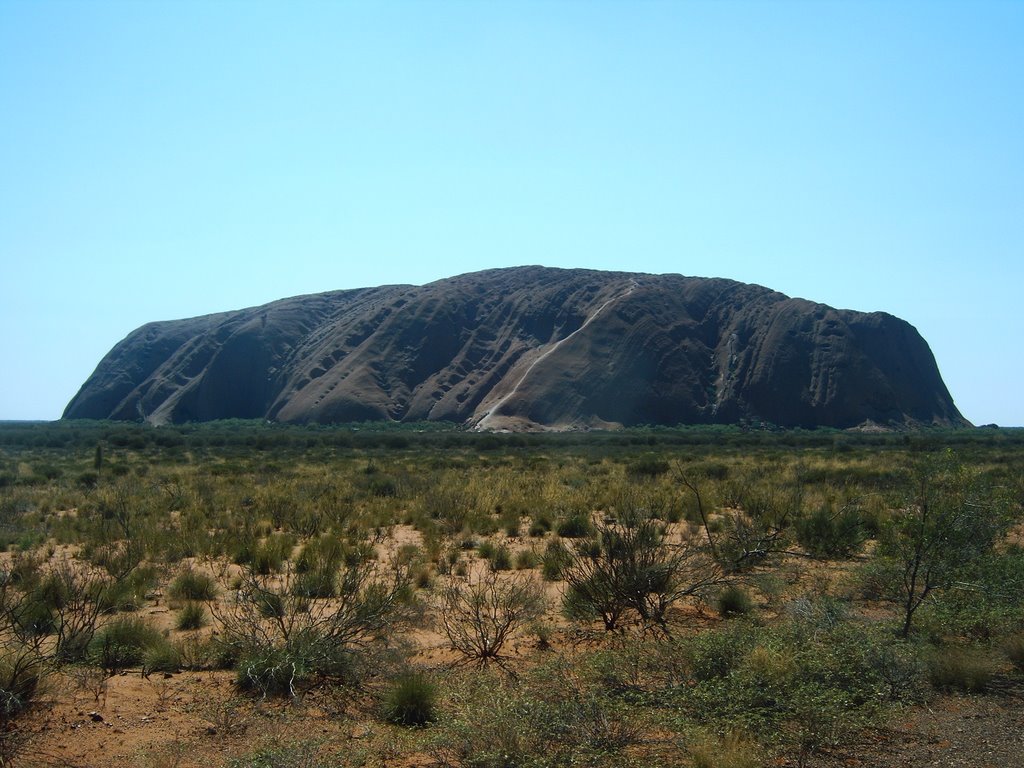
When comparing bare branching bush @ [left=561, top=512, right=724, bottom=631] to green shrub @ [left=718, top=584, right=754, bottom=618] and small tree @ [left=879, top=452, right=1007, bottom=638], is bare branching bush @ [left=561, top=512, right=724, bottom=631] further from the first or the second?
small tree @ [left=879, top=452, right=1007, bottom=638]

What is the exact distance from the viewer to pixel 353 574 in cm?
862

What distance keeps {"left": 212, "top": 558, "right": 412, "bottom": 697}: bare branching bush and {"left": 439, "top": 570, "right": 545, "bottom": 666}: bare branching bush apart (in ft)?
2.04

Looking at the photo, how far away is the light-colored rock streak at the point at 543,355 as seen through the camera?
3263 inches

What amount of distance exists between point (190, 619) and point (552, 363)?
78357 millimetres

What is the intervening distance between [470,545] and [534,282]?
10026cm

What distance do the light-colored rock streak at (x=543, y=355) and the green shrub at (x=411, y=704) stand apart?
72989mm

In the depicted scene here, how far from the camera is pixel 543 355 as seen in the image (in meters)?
91.0

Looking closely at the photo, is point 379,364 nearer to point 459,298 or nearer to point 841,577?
point 459,298

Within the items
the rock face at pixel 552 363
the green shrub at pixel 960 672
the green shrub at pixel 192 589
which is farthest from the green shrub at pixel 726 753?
the rock face at pixel 552 363

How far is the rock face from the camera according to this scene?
287 feet

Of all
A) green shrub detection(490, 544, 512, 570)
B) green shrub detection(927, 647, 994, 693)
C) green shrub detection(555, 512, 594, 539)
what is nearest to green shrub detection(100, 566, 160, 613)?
green shrub detection(490, 544, 512, 570)

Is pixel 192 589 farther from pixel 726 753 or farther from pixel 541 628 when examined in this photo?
pixel 726 753

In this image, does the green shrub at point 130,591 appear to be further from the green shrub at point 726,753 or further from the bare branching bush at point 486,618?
the green shrub at point 726,753

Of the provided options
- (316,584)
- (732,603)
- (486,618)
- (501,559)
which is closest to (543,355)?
(501,559)
